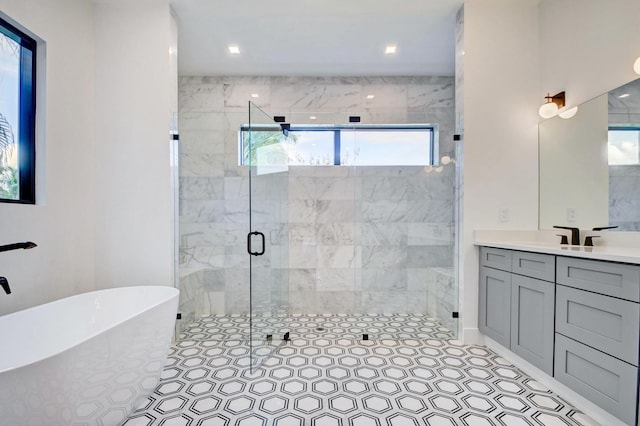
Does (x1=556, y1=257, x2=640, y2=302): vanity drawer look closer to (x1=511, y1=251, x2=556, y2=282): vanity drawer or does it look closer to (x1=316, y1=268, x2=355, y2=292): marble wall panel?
(x1=511, y1=251, x2=556, y2=282): vanity drawer

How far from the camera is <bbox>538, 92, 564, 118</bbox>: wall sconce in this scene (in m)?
2.48

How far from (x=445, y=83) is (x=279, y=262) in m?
2.92

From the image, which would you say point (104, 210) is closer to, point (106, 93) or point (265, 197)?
point (106, 93)

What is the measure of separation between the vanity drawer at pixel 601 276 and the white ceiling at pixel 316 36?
7.35 ft

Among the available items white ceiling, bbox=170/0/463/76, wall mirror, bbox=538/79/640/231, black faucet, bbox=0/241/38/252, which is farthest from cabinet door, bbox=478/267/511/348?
black faucet, bbox=0/241/38/252

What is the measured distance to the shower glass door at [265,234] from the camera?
2.32 m

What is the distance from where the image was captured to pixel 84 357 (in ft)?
4.20

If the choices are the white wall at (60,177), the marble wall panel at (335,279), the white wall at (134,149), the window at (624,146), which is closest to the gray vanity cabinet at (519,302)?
the window at (624,146)

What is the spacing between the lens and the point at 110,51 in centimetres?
264

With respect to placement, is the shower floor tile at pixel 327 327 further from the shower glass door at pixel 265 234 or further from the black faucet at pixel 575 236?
the black faucet at pixel 575 236

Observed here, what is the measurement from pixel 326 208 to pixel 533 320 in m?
2.22

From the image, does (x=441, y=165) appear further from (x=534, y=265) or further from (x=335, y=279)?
(x=335, y=279)

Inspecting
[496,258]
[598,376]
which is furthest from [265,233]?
[598,376]

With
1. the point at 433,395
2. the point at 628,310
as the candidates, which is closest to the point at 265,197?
the point at 433,395
